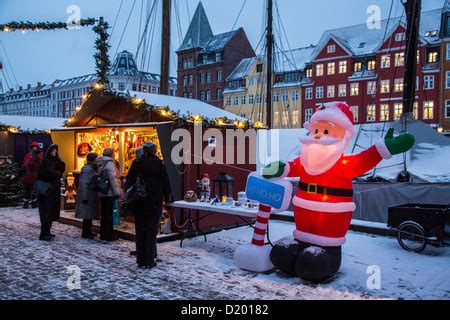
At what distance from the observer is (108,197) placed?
316 inches

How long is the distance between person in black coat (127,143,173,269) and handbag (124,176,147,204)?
46mm

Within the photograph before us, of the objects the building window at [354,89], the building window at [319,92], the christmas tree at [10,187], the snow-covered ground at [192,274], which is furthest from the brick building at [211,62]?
the snow-covered ground at [192,274]

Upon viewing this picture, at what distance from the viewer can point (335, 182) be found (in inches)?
225

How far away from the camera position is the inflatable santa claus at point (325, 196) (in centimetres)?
556

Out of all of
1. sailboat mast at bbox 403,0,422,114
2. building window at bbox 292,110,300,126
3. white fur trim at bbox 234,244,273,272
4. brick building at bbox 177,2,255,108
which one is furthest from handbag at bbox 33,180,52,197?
brick building at bbox 177,2,255,108

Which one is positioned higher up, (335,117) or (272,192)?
(335,117)

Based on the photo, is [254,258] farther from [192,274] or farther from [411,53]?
[411,53]

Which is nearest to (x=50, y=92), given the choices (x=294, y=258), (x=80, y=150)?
(x=80, y=150)

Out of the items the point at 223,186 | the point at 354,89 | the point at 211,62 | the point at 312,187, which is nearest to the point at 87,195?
the point at 223,186

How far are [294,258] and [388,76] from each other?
38880 millimetres

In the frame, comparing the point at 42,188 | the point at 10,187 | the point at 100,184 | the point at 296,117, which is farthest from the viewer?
the point at 296,117

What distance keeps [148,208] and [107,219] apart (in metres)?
2.24

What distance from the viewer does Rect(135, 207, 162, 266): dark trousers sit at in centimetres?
624
